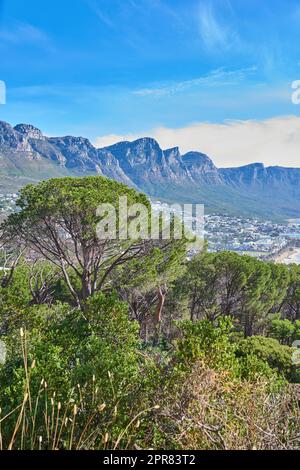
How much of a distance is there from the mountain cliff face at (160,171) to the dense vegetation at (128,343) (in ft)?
283

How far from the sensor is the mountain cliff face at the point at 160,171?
117 meters

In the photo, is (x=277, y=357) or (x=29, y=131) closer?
(x=277, y=357)

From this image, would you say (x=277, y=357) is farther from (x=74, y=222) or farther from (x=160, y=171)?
(x=160, y=171)

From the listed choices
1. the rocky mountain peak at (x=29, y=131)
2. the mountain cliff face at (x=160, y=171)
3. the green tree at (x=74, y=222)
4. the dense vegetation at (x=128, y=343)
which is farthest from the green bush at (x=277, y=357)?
the rocky mountain peak at (x=29, y=131)

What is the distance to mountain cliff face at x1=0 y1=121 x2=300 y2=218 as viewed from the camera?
117 metres

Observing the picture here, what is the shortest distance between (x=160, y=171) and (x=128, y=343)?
520 feet

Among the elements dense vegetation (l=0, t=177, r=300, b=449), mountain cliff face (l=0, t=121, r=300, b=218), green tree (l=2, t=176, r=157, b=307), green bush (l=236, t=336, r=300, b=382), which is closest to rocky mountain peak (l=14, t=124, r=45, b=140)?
mountain cliff face (l=0, t=121, r=300, b=218)

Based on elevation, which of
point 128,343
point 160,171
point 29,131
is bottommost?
point 128,343

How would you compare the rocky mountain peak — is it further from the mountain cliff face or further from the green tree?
the green tree

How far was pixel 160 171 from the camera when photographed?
6324 inches

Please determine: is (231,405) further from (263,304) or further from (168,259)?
(263,304)

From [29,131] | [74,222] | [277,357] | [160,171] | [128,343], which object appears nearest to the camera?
[128,343]

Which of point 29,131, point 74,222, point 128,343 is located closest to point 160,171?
point 29,131
